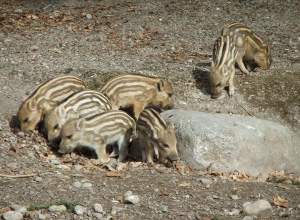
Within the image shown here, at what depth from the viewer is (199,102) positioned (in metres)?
9.20

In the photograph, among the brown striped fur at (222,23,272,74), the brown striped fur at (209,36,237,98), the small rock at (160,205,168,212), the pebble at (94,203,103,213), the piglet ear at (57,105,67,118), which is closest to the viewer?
the pebble at (94,203,103,213)

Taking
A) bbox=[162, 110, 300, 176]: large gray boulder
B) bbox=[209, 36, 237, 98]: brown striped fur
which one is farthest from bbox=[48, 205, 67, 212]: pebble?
bbox=[209, 36, 237, 98]: brown striped fur

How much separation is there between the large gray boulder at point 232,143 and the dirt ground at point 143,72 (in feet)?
0.64

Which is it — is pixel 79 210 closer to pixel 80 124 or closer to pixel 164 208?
pixel 164 208

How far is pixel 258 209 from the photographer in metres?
5.75

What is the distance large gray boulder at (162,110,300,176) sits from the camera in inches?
295

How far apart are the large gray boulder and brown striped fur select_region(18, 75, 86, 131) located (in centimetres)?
156

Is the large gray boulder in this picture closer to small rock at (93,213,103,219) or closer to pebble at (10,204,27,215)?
small rock at (93,213,103,219)

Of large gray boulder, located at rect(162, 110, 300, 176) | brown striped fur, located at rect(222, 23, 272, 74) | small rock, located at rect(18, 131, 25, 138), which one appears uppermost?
brown striped fur, located at rect(222, 23, 272, 74)

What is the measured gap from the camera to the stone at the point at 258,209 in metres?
5.74

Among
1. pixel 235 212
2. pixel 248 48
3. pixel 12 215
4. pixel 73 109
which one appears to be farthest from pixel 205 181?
pixel 248 48

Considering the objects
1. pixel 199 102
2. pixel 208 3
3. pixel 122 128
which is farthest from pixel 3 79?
pixel 208 3

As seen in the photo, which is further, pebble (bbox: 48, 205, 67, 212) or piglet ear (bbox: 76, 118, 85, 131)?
piglet ear (bbox: 76, 118, 85, 131)

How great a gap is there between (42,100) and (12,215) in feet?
10.1
